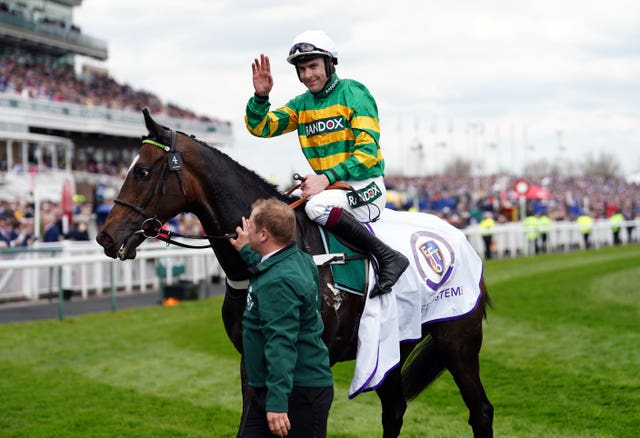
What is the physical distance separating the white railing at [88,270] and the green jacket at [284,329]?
332 inches

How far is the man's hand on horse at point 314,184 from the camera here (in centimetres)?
397

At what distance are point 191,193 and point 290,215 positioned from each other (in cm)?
93

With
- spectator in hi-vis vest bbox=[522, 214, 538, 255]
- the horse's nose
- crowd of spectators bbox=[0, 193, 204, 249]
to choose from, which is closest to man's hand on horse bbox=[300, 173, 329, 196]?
the horse's nose

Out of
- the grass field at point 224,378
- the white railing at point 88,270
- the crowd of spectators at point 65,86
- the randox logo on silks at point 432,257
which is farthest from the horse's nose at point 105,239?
Answer: the crowd of spectators at point 65,86

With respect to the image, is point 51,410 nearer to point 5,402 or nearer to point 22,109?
point 5,402

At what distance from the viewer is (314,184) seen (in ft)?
13.0

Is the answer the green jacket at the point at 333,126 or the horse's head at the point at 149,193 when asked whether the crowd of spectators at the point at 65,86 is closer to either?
the green jacket at the point at 333,126

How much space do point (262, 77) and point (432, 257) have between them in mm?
1390

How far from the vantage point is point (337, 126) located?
13.5ft

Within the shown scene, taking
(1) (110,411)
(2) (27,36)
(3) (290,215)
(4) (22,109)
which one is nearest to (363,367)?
(3) (290,215)

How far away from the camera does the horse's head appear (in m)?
3.68

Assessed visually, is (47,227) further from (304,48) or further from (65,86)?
(65,86)

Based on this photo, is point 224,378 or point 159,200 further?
point 224,378

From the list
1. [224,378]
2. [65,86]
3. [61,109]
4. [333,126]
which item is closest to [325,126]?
[333,126]
